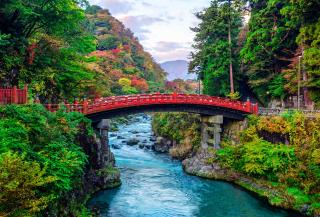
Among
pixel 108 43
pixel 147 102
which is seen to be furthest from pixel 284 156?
pixel 108 43

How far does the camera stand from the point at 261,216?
23562mm

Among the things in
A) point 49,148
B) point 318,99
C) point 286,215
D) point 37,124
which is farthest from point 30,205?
point 318,99

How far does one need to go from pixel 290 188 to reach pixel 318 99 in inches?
554

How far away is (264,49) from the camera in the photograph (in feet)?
136

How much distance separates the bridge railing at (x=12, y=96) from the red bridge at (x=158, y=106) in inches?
247

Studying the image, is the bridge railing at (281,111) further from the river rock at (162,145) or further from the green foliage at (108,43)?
the green foliage at (108,43)

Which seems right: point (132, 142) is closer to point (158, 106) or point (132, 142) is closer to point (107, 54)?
point (158, 106)

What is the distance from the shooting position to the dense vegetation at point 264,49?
1374 inches

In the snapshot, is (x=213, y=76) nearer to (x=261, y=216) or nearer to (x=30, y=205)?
(x=261, y=216)

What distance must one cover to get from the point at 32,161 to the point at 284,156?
21350 mm

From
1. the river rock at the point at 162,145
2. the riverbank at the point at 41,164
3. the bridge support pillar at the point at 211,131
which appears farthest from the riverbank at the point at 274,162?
the riverbank at the point at 41,164

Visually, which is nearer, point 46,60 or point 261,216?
point 261,216

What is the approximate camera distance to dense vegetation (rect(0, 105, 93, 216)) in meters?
11.2

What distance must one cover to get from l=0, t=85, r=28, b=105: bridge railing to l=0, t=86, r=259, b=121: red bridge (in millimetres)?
6262
